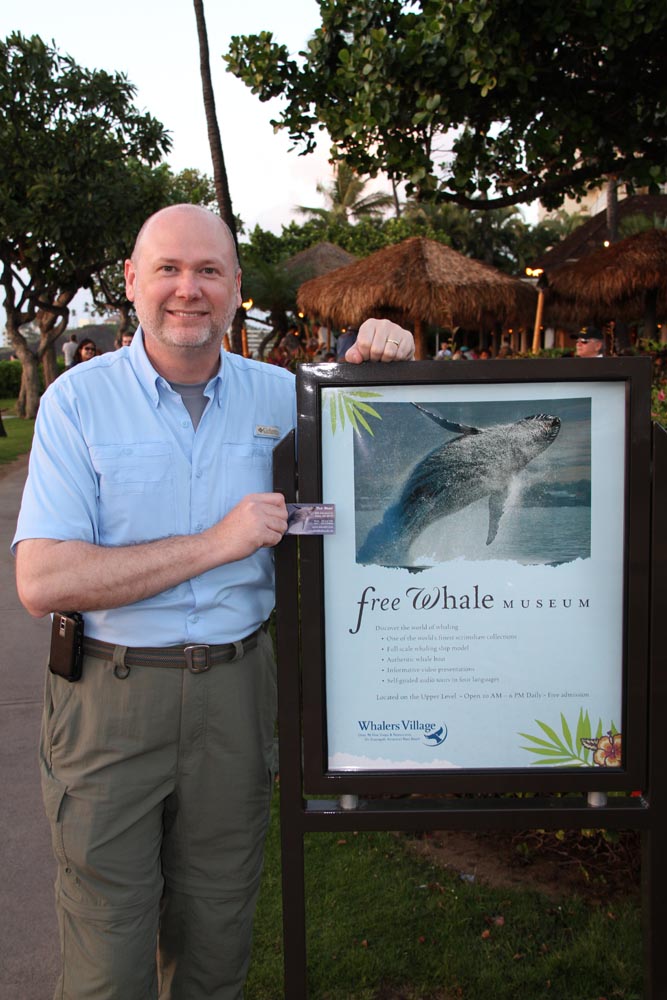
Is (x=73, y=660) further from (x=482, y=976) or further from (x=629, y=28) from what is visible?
(x=629, y=28)

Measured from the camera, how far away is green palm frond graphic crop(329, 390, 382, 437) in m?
1.91

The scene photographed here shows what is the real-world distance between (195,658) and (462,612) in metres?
0.63

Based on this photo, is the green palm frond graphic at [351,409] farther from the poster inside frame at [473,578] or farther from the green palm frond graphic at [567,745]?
the green palm frond graphic at [567,745]

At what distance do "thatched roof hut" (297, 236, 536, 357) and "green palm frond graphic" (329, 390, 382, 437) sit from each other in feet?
43.3

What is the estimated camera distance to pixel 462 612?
6.42 ft

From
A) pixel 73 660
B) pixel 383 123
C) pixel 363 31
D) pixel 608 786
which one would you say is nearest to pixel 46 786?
pixel 73 660

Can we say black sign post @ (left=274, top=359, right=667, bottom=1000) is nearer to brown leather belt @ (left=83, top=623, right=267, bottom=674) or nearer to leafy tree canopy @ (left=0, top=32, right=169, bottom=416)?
brown leather belt @ (left=83, top=623, right=267, bottom=674)

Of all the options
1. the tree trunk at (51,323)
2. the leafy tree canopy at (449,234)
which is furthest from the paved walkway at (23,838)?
the leafy tree canopy at (449,234)

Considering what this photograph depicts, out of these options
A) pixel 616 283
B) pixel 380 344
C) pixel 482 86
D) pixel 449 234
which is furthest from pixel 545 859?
pixel 449 234

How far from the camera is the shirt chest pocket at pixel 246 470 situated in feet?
7.02

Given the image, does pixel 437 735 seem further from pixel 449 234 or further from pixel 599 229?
pixel 449 234

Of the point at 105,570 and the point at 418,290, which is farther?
the point at 418,290

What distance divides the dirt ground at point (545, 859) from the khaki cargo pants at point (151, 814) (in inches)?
56.3

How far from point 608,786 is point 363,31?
19.6ft
